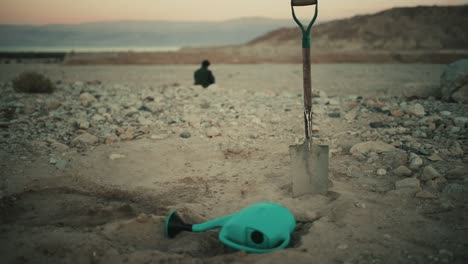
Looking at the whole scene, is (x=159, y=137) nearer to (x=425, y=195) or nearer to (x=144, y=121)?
(x=144, y=121)

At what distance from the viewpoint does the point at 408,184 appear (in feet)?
10.4

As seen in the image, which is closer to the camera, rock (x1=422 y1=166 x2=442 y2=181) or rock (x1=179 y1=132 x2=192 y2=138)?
rock (x1=422 y1=166 x2=442 y2=181)

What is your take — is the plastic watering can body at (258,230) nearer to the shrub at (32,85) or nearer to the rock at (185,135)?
the rock at (185,135)

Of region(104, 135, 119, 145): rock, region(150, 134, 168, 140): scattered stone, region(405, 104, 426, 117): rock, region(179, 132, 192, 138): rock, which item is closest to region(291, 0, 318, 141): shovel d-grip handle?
region(179, 132, 192, 138): rock

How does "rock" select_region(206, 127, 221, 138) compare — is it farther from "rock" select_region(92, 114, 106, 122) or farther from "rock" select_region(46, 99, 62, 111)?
"rock" select_region(46, 99, 62, 111)

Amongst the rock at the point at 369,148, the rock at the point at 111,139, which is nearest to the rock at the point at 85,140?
the rock at the point at 111,139

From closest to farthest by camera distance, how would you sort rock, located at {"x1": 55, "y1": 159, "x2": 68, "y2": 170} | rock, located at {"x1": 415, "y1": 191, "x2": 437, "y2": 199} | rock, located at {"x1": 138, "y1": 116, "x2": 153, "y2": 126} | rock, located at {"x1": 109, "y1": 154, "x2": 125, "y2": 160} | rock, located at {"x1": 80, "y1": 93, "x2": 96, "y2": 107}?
1. rock, located at {"x1": 415, "y1": 191, "x2": 437, "y2": 199}
2. rock, located at {"x1": 55, "y1": 159, "x2": 68, "y2": 170}
3. rock, located at {"x1": 109, "y1": 154, "x2": 125, "y2": 160}
4. rock, located at {"x1": 138, "y1": 116, "x2": 153, "y2": 126}
5. rock, located at {"x1": 80, "y1": 93, "x2": 96, "y2": 107}

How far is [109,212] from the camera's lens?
118 inches

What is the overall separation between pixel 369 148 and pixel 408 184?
0.96 m

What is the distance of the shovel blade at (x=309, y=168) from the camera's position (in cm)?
315

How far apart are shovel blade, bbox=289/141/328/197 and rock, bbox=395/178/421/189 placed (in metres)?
0.64

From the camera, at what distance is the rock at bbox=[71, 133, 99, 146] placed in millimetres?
4605

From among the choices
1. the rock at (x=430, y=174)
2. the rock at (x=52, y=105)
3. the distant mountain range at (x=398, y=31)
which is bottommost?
the rock at (x=430, y=174)

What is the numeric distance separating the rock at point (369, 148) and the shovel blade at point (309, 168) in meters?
1.07
